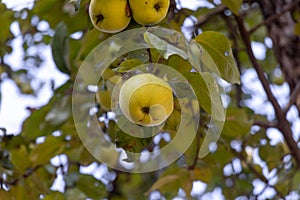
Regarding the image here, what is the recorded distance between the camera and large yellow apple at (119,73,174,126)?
34.1 inches

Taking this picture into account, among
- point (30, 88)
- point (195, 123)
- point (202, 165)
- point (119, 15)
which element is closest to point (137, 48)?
point (119, 15)

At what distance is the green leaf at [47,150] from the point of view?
1.57 metres

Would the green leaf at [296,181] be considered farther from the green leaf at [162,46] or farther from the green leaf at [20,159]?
the green leaf at [162,46]

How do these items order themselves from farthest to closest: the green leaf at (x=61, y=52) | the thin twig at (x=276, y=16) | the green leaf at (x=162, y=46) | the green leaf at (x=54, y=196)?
the thin twig at (x=276, y=16) < the green leaf at (x=61, y=52) < the green leaf at (x=54, y=196) < the green leaf at (x=162, y=46)

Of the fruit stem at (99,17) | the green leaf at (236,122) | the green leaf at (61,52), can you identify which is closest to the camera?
the fruit stem at (99,17)

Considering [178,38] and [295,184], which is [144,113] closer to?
[178,38]

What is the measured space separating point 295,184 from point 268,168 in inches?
4.0

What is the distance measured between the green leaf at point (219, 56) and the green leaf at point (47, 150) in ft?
2.18

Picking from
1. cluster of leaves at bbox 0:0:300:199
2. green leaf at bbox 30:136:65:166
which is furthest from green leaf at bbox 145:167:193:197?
green leaf at bbox 30:136:65:166

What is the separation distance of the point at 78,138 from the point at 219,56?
655 mm

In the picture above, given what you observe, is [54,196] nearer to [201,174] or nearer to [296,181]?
[201,174]

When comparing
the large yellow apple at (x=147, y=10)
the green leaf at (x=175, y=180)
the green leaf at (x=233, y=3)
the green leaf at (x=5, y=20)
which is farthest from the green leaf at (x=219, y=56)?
the green leaf at (x=5, y=20)

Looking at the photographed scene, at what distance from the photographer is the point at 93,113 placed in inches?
54.4

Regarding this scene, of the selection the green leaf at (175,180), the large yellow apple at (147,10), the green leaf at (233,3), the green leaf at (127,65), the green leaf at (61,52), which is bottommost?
the green leaf at (175,180)
